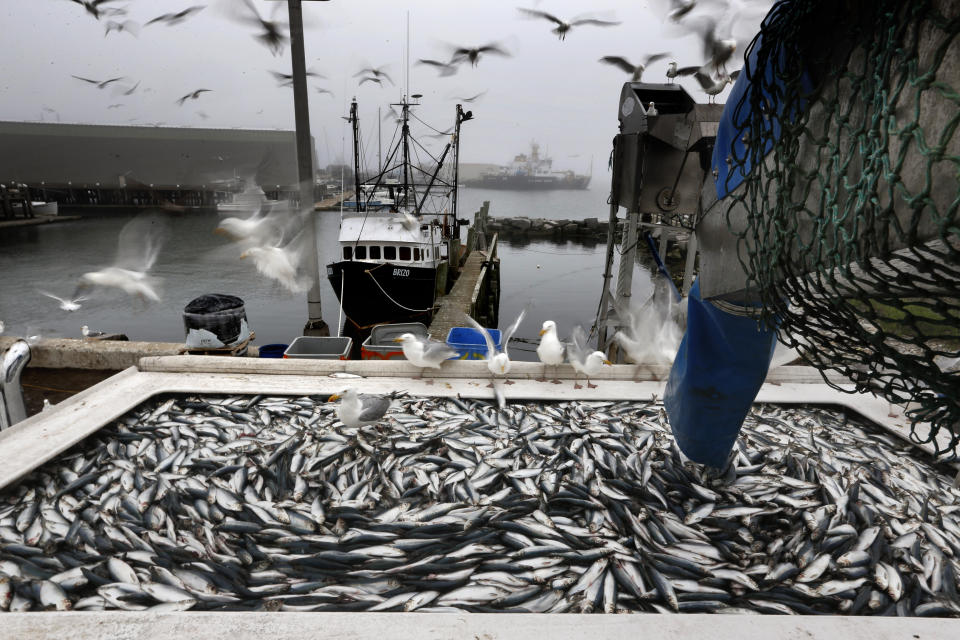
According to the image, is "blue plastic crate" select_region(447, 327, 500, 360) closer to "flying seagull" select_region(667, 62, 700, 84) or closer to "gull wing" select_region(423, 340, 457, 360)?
"gull wing" select_region(423, 340, 457, 360)

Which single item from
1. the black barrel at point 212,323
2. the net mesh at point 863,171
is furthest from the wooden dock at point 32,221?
the net mesh at point 863,171

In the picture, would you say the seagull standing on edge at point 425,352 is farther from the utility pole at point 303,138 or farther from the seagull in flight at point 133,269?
the seagull in flight at point 133,269

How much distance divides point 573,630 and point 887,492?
3529mm

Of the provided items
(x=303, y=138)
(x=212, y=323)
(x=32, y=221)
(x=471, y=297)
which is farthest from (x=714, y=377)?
(x=32, y=221)

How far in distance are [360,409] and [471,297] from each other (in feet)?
52.1

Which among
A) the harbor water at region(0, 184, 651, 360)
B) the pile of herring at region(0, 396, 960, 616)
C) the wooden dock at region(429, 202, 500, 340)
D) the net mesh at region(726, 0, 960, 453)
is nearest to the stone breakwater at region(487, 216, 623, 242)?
the harbor water at region(0, 184, 651, 360)

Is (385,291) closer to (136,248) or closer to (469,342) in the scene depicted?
(136,248)

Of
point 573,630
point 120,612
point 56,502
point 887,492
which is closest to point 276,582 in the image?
point 120,612

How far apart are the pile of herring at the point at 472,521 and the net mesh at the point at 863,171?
85.6 inches

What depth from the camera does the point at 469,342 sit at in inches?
357

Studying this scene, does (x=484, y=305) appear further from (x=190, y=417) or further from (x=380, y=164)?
(x=190, y=417)

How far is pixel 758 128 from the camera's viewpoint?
2109 mm

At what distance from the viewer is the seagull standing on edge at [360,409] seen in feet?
16.5

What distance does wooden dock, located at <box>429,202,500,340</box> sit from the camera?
16.5 meters
